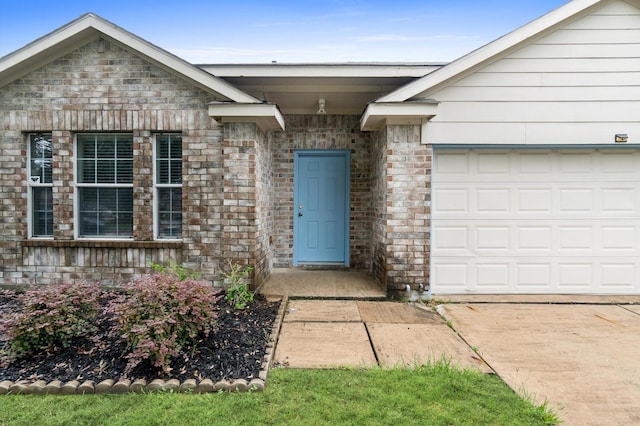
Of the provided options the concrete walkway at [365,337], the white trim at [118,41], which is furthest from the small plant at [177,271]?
the white trim at [118,41]

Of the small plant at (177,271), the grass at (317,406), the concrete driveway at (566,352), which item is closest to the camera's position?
the grass at (317,406)

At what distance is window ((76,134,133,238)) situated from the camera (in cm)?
528

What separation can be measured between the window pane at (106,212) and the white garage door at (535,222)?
190 inches

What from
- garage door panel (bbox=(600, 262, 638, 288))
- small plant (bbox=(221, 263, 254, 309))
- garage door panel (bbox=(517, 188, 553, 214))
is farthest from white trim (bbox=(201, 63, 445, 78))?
garage door panel (bbox=(600, 262, 638, 288))

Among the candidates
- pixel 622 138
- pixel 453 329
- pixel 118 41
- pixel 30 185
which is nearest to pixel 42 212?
pixel 30 185

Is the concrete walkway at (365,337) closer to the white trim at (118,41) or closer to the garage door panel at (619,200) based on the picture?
the white trim at (118,41)

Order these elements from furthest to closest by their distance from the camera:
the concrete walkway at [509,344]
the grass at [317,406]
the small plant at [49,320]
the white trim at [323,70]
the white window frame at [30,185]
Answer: the white trim at [323,70], the white window frame at [30,185], the small plant at [49,320], the concrete walkway at [509,344], the grass at [317,406]

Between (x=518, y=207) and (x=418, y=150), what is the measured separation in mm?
1873

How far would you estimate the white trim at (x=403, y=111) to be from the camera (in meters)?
4.89

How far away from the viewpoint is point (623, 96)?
16.5 ft

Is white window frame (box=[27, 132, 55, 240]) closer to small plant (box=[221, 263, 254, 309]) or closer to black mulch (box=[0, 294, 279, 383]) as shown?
black mulch (box=[0, 294, 279, 383])

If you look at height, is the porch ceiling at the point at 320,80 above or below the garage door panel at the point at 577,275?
above

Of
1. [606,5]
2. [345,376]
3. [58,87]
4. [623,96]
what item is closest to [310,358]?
[345,376]

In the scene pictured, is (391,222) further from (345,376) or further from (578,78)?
(578,78)
